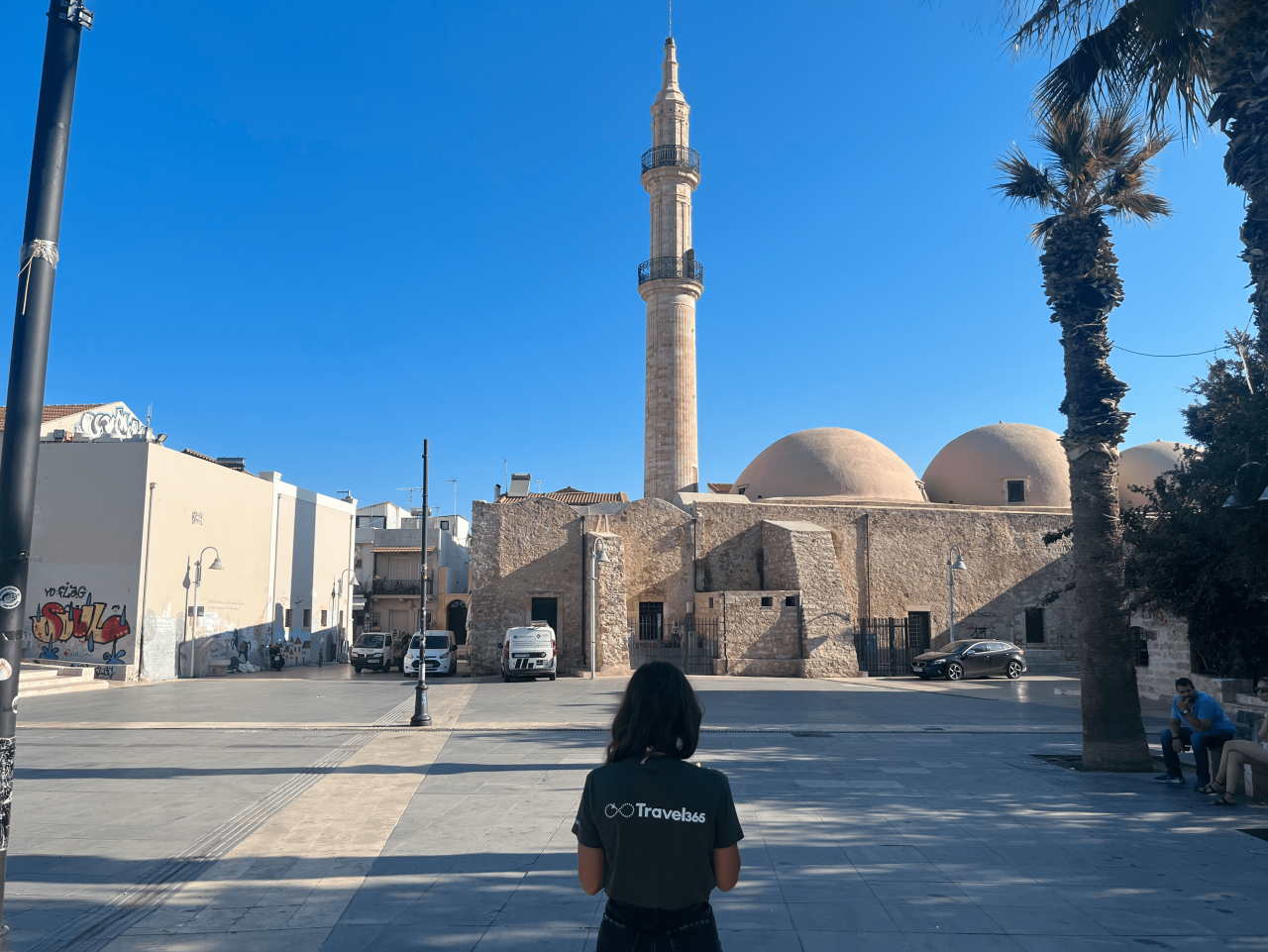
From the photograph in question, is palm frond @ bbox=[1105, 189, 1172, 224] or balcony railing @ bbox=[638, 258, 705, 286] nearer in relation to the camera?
palm frond @ bbox=[1105, 189, 1172, 224]

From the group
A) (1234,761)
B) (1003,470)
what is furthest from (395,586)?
(1234,761)

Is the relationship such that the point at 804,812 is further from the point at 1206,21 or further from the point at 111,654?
the point at 111,654

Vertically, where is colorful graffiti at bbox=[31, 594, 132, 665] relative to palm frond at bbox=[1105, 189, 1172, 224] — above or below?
below

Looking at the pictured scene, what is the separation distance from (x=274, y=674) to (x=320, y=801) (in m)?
20.8

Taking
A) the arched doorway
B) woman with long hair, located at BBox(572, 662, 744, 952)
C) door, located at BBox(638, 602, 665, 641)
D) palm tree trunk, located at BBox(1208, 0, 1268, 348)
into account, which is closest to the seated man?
palm tree trunk, located at BBox(1208, 0, 1268, 348)

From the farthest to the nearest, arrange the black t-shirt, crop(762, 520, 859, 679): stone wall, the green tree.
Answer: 1. crop(762, 520, 859, 679): stone wall
2. the green tree
3. the black t-shirt

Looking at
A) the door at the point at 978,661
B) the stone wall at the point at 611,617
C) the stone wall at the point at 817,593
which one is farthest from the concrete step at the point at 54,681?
the door at the point at 978,661

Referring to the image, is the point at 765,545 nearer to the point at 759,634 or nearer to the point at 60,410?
the point at 759,634

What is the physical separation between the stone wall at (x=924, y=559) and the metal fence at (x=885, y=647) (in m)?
0.70

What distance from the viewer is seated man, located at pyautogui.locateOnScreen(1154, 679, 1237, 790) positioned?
7.70 meters

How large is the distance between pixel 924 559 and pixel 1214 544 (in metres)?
19.3

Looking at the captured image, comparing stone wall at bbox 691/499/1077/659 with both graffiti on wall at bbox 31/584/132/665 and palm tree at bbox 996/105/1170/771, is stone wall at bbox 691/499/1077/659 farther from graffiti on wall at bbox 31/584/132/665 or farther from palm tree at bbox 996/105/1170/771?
palm tree at bbox 996/105/1170/771

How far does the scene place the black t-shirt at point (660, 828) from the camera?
7.61 ft

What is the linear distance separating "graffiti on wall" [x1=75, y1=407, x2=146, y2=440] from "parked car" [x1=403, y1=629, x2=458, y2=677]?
12.5 meters
